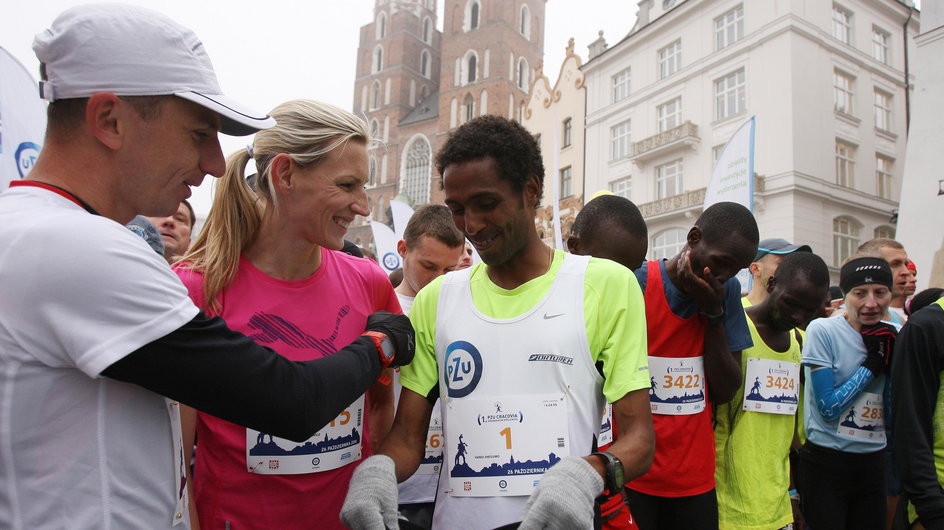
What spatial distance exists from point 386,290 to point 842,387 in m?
3.03

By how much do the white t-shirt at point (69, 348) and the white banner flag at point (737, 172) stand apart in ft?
23.8

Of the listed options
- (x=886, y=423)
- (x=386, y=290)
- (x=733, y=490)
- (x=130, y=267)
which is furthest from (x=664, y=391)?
(x=130, y=267)

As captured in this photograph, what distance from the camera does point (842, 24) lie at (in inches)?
894

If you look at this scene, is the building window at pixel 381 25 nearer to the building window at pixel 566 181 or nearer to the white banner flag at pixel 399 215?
the building window at pixel 566 181

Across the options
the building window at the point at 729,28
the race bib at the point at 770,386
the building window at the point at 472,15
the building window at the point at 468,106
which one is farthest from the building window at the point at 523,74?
the race bib at the point at 770,386

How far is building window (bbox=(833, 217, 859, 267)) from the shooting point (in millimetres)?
21922

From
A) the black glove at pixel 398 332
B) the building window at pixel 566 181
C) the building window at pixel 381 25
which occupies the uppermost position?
the building window at pixel 381 25

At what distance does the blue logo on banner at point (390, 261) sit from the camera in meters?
8.12

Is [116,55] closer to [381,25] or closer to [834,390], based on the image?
[834,390]

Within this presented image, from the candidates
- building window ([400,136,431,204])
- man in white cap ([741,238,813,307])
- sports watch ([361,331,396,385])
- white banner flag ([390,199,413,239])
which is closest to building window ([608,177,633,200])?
white banner flag ([390,199,413,239])

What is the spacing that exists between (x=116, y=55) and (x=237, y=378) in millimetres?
705

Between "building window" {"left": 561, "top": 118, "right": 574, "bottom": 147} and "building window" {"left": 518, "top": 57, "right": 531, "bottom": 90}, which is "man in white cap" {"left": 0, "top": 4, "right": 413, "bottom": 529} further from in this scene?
"building window" {"left": 518, "top": 57, "right": 531, "bottom": 90}

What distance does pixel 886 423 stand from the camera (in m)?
3.82

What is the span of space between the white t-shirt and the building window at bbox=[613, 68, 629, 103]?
27980mm
